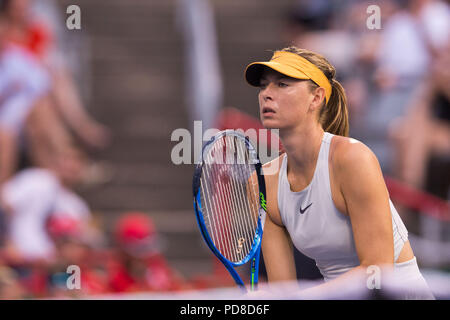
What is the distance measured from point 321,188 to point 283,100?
0.32 meters

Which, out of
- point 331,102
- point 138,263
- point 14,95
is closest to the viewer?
point 331,102

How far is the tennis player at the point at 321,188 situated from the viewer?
7.95ft

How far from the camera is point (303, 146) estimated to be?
2.59m

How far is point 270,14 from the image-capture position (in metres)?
9.09

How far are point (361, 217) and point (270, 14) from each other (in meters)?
6.90

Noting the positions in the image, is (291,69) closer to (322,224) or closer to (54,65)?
(322,224)

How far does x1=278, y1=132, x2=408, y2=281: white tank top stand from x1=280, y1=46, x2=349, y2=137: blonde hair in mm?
103

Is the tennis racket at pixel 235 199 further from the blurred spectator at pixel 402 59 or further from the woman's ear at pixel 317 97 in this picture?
the blurred spectator at pixel 402 59

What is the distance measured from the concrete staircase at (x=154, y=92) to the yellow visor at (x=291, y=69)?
4.51 meters

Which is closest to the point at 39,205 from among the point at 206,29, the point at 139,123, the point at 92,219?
the point at 92,219

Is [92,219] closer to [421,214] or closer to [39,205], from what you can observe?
[39,205]

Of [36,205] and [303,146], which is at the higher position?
[303,146]

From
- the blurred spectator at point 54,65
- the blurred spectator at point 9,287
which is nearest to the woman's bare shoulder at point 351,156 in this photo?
the blurred spectator at point 9,287

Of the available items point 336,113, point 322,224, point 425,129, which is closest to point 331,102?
point 336,113
